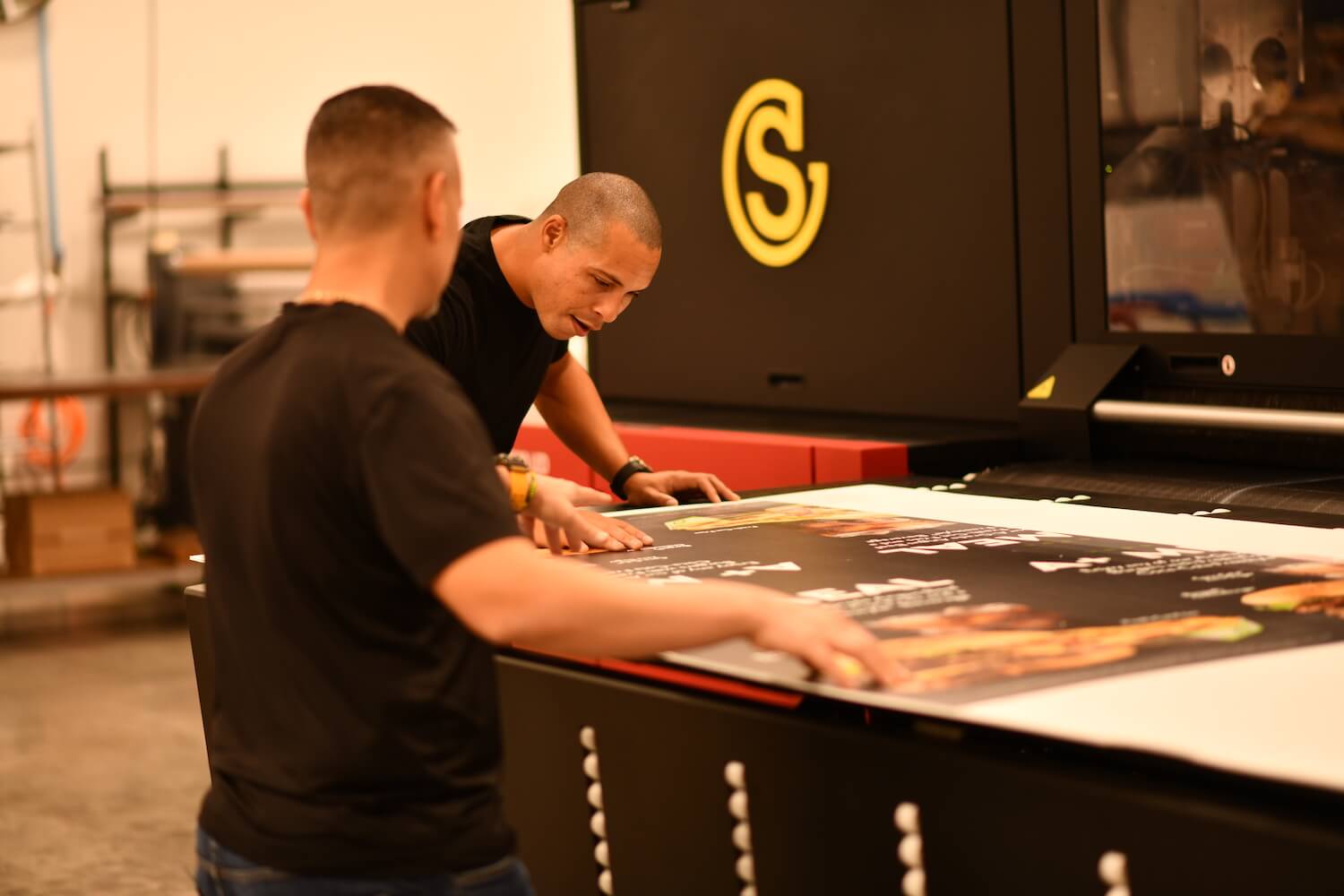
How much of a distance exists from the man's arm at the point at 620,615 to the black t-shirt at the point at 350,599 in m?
0.03

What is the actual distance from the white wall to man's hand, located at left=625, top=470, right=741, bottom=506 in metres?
4.56

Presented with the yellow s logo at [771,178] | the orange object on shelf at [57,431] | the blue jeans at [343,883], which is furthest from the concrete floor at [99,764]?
the blue jeans at [343,883]

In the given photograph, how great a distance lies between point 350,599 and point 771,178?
222 centimetres

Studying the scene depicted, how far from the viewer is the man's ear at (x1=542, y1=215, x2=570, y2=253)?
231 centimetres

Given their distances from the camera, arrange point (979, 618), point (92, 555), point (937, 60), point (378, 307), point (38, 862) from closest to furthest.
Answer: point (378, 307), point (979, 618), point (937, 60), point (38, 862), point (92, 555)

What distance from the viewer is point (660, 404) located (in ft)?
11.9

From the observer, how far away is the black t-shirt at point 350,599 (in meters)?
1.17

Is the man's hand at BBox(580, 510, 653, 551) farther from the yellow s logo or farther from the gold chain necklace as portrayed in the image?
the yellow s logo

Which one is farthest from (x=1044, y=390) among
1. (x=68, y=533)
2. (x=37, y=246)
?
(x=37, y=246)

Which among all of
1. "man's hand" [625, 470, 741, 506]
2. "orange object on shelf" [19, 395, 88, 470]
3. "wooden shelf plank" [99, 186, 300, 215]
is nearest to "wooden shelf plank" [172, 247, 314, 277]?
"wooden shelf plank" [99, 186, 300, 215]

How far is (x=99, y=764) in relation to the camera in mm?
4398

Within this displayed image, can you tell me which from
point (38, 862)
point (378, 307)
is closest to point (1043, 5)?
point (378, 307)

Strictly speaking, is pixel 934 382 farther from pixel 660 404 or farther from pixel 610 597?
pixel 610 597

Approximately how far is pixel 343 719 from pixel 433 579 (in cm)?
15
